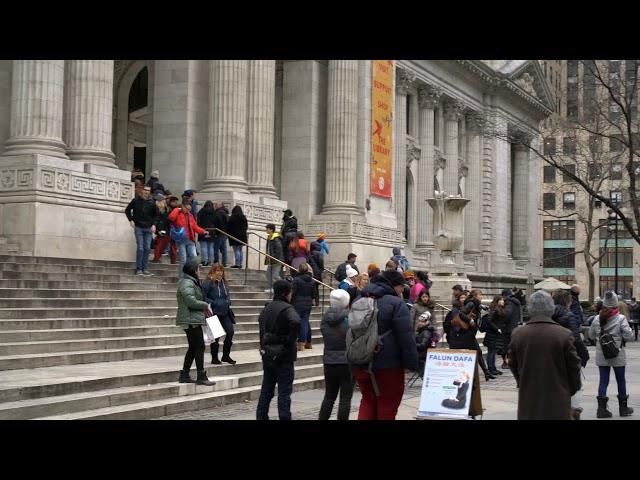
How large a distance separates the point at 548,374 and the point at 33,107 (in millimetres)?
15923

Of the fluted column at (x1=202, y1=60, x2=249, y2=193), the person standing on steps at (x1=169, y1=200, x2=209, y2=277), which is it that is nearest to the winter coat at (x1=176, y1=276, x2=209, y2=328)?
the person standing on steps at (x1=169, y1=200, x2=209, y2=277)

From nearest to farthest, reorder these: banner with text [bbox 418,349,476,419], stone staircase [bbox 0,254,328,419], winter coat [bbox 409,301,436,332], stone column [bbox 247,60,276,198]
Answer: banner with text [bbox 418,349,476,419] < stone staircase [bbox 0,254,328,419] < winter coat [bbox 409,301,436,332] < stone column [bbox 247,60,276,198]

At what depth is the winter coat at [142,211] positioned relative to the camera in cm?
1802

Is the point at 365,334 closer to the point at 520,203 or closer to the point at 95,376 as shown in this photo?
the point at 95,376

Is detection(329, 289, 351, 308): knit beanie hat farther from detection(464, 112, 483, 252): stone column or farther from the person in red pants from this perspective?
detection(464, 112, 483, 252): stone column

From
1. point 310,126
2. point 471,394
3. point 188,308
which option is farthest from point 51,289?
point 310,126

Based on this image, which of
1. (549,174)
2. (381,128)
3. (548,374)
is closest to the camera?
(548,374)

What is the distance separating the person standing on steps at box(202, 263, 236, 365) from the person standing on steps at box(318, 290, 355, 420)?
13.6ft

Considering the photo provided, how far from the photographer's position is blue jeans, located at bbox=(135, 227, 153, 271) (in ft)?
59.3

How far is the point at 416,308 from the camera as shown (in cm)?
1563

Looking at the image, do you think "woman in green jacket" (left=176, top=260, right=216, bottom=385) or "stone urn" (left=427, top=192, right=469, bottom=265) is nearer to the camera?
"woman in green jacket" (left=176, top=260, right=216, bottom=385)

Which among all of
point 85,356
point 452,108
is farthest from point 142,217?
point 452,108

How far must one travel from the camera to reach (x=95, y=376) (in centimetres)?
1185
